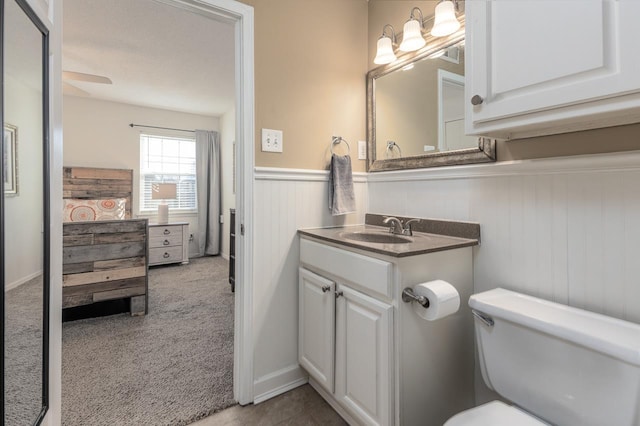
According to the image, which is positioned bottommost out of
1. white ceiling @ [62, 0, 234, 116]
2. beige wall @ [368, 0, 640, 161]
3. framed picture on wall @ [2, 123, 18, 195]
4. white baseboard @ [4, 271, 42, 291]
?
white baseboard @ [4, 271, 42, 291]

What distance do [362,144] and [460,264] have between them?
3.20ft

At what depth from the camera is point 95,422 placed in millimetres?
1416

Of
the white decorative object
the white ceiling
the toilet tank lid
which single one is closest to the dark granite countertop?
the toilet tank lid

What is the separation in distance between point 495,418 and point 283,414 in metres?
0.97

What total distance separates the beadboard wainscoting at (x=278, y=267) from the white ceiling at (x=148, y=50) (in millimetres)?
1175

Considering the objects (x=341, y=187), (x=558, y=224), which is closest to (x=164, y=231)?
(x=341, y=187)

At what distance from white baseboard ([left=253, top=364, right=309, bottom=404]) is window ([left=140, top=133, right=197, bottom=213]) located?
13.4 feet

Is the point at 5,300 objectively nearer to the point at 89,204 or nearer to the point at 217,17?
the point at 217,17

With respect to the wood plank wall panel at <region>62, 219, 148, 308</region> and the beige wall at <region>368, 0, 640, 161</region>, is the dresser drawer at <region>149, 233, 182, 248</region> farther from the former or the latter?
the beige wall at <region>368, 0, 640, 161</region>

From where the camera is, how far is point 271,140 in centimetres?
160

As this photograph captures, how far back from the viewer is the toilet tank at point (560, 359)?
0.79 meters

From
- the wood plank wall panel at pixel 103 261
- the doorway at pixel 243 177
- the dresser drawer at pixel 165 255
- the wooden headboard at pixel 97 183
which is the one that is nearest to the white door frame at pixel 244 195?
the doorway at pixel 243 177

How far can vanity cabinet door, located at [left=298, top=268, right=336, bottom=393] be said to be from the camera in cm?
141

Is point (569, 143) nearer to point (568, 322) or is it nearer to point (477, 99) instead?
point (477, 99)
